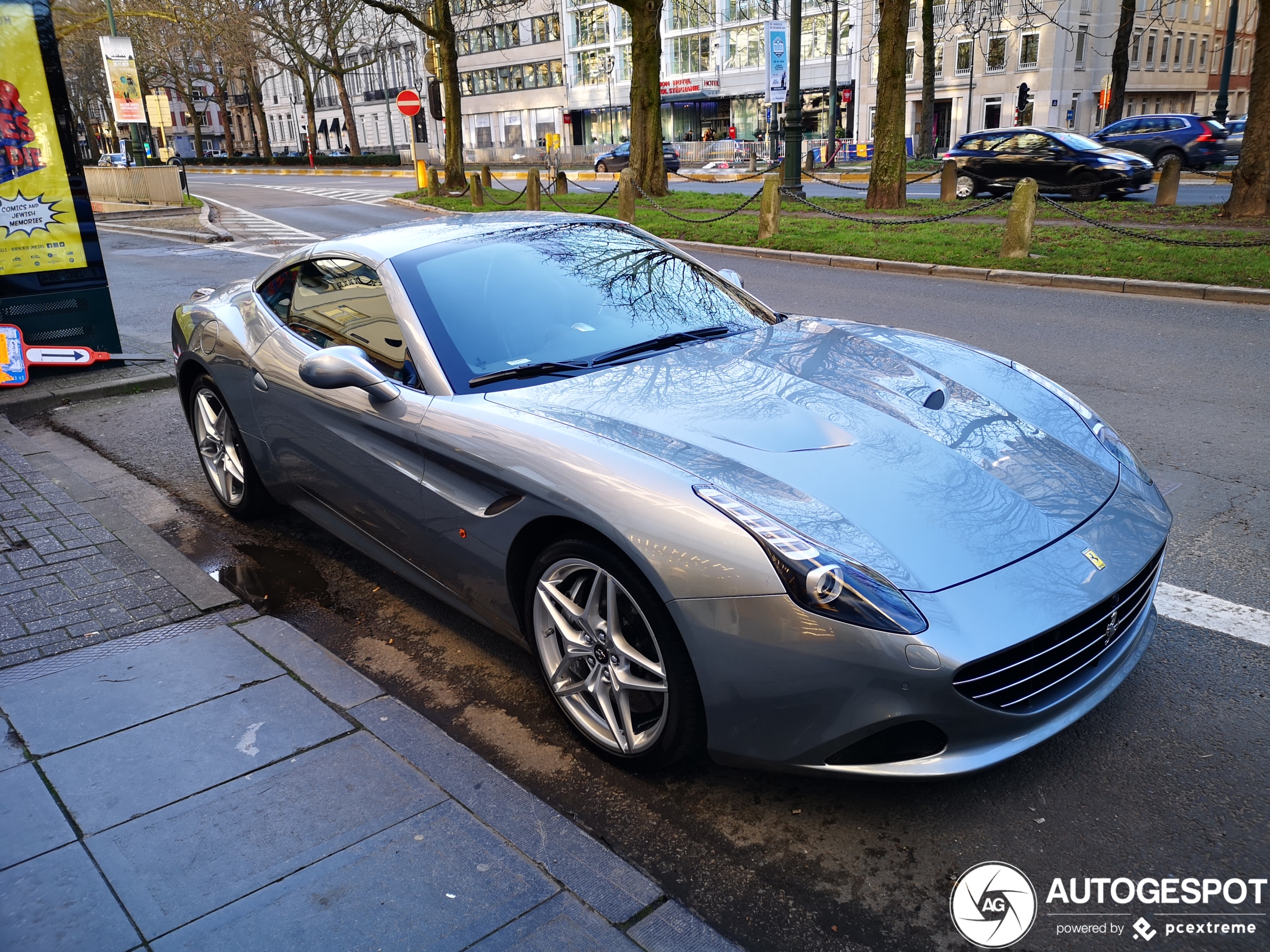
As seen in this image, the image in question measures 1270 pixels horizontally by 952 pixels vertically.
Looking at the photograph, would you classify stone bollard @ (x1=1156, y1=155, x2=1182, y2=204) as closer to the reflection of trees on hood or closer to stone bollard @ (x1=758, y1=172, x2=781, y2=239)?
stone bollard @ (x1=758, y1=172, x2=781, y2=239)

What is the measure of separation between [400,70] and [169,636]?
92.5 m

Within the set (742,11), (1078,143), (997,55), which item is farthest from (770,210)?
(742,11)

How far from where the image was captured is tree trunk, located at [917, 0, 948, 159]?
116ft

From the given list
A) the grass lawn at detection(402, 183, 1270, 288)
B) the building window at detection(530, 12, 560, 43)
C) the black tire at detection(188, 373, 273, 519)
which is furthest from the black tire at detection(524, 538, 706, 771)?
the building window at detection(530, 12, 560, 43)

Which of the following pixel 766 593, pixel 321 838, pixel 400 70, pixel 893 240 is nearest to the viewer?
pixel 766 593

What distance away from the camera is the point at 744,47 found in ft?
206

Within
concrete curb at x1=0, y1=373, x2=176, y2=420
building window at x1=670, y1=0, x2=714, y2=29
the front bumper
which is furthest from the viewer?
building window at x1=670, y1=0, x2=714, y2=29

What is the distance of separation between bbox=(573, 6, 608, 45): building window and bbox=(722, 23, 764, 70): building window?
1054 cm

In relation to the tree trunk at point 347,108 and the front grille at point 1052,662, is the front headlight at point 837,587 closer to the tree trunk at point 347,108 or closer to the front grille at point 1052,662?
the front grille at point 1052,662

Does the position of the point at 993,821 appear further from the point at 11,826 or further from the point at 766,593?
the point at 11,826

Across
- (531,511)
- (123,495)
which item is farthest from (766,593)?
(123,495)

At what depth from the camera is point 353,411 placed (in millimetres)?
3623

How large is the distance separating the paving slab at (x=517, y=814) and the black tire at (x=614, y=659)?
30cm

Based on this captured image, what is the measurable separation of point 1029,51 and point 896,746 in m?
60.3
